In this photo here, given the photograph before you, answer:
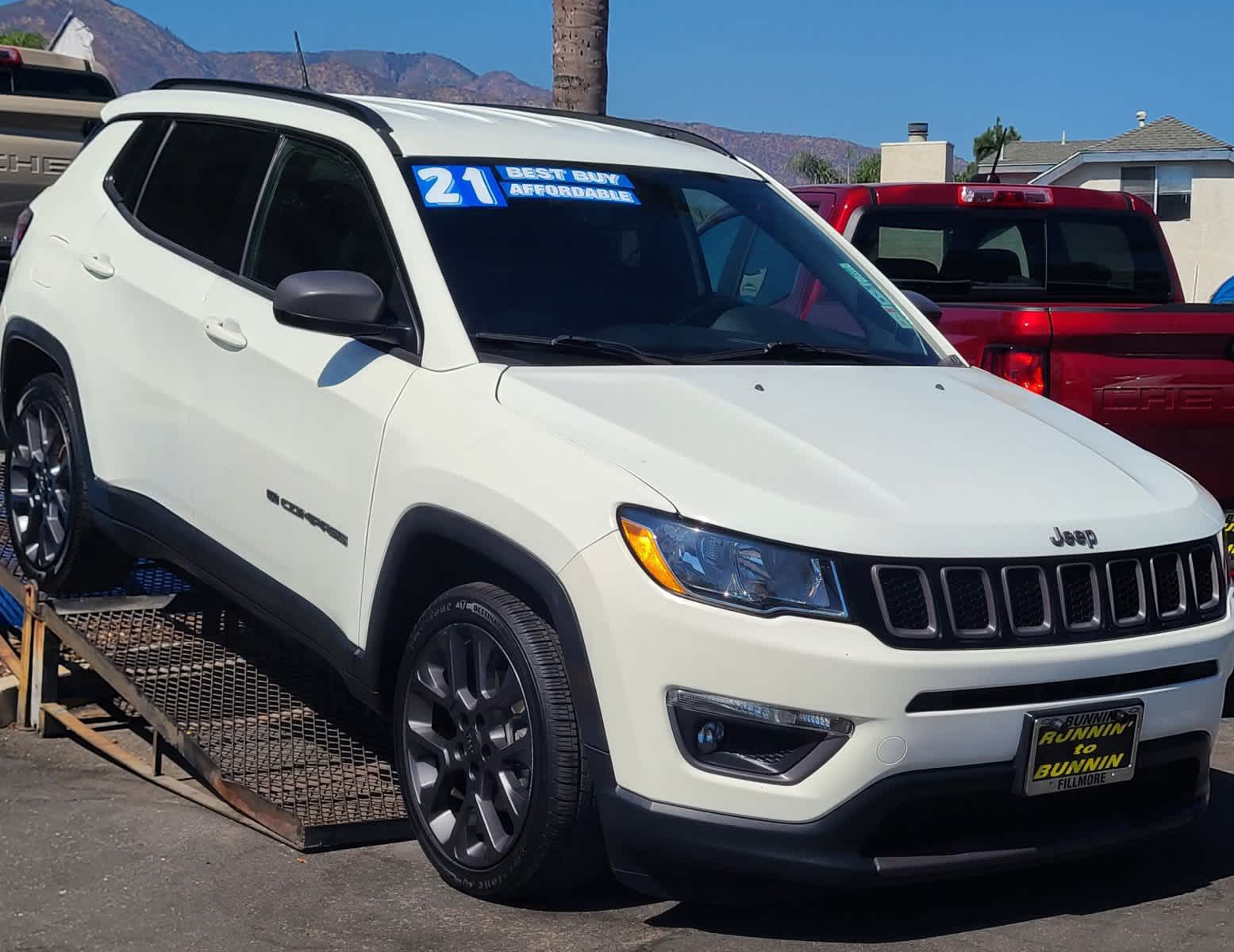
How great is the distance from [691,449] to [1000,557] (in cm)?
70

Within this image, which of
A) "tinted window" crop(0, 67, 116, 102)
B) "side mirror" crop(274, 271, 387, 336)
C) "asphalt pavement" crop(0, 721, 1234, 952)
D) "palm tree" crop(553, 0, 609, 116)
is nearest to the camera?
"asphalt pavement" crop(0, 721, 1234, 952)

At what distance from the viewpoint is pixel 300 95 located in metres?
5.16

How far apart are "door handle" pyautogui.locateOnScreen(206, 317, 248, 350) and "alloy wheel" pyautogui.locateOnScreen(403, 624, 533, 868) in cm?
126

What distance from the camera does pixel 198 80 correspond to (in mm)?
5922

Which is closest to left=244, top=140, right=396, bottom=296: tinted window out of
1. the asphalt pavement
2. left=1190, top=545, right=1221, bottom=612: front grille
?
the asphalt pavement

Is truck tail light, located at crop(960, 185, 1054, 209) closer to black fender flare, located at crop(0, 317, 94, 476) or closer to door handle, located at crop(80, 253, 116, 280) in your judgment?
door handle, located at crop(80, 253, 116, 280)

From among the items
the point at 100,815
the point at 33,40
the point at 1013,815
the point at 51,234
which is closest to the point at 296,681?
the point at 100,815

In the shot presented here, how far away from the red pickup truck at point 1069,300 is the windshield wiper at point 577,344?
75cm

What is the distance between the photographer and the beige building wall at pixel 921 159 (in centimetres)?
5028

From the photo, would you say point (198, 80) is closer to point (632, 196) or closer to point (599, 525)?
point (632, 196)

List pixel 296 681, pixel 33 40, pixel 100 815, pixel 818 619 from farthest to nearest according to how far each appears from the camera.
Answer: pixel 33 40 → pixel 296 681 → pixel 100 815 → pixel 818 619

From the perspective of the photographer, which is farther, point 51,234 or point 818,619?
point 51,234

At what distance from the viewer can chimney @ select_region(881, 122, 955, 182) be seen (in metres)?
50.3

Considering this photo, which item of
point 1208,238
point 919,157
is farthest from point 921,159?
point 1208,238
